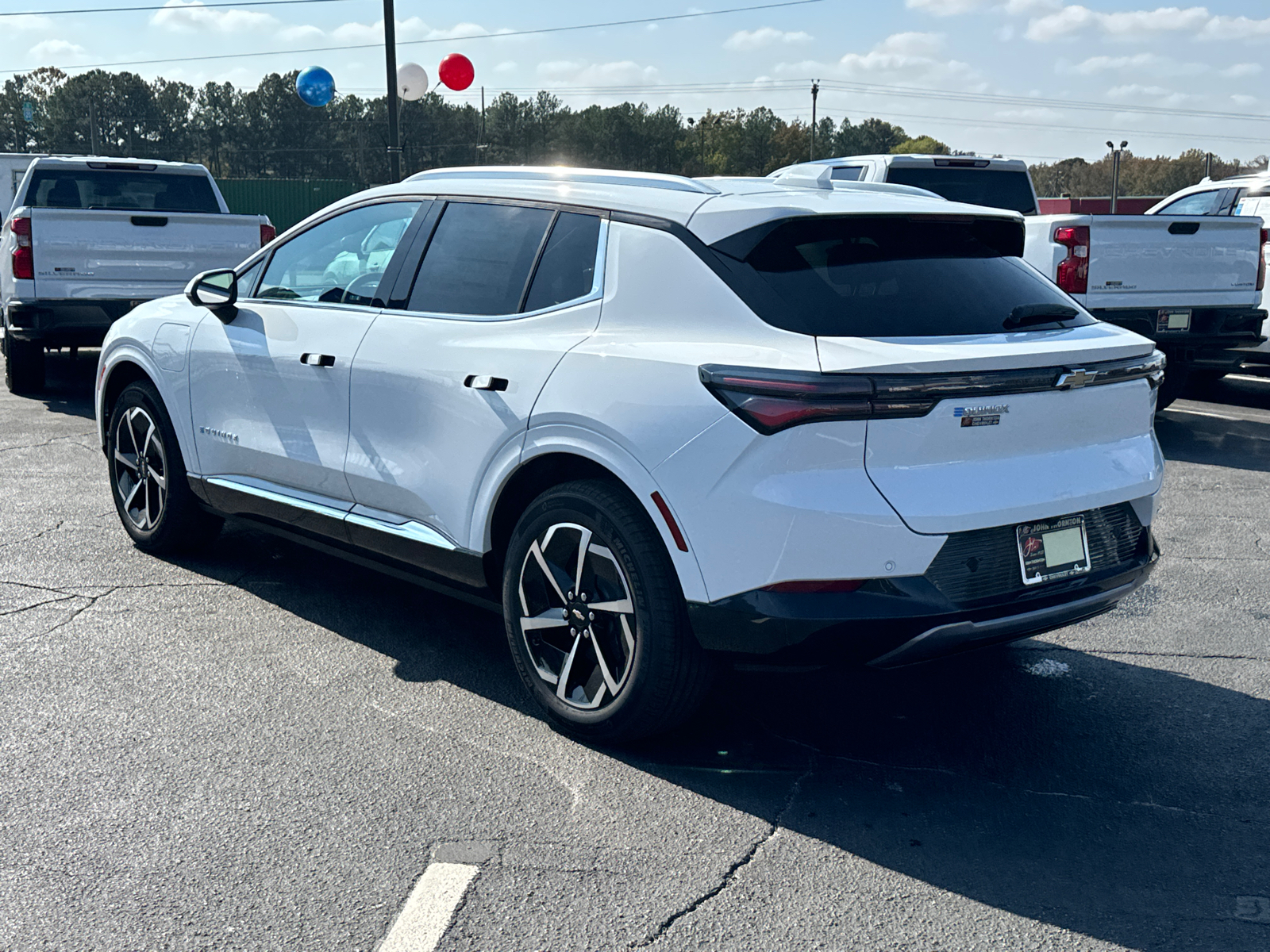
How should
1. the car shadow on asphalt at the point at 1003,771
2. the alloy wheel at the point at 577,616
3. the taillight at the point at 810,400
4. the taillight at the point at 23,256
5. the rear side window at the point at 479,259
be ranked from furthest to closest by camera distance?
the taillight at the point at 23,256 < the rear side window at the point at 479,259 < the alloy wheel at the point at 577,616 < the taillight at the point at 810,400 < the car shadow on asphalt at the point at 1003,771

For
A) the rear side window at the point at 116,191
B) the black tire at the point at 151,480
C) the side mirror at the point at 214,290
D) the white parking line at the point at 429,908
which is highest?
the rear side window at the point at 116,191

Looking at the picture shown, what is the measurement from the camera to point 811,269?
3590 millimetres

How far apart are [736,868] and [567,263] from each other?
1986 mm

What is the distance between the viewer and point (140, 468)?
6027 mm

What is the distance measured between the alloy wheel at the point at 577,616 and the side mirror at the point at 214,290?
7.28 feet

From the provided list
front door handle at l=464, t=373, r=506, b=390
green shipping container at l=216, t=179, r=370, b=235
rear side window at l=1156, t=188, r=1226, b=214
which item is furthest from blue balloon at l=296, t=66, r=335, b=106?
green shipping container at l=216, t=179, r=370, b=235

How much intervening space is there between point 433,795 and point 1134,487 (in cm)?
231

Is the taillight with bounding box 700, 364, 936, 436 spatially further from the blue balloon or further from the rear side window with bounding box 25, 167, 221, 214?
the blue balloon

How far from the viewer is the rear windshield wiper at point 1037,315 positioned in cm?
377

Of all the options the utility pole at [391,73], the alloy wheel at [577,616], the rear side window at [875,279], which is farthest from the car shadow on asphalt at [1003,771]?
the utility pole at [391,73]

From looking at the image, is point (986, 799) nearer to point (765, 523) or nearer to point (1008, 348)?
point (765, 523)

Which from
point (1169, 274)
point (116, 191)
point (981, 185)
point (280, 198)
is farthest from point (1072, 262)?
point (280, 198)

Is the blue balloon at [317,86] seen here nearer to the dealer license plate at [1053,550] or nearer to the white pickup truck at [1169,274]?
the white pickup truck at [1169,274]

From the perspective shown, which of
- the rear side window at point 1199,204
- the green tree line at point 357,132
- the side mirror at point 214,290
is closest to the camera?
the side mirror at point 214,290
